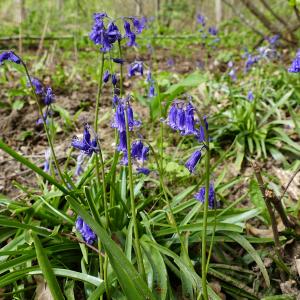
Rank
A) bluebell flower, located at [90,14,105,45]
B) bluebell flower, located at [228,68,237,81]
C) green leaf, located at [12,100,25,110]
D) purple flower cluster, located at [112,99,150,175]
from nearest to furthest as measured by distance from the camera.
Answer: purple flower cluster, located at [112,99,150,175], bluebell flower, located at [90,14,105,45], green leaf, located at [12,100,25,110], bluebell flower, located at [228,68,237,81]

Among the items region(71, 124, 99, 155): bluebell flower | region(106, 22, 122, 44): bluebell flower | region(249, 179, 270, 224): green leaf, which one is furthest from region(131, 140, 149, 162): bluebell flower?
region(249, 179, 270, 224): green leaf

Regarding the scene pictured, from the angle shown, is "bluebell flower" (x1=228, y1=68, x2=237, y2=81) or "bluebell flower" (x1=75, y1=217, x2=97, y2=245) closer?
"bluebell flower" (x1=75, y1=217, x2=97, y2=245)

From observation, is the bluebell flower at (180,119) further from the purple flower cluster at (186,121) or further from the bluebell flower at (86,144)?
the bluebell flower at (86,144)

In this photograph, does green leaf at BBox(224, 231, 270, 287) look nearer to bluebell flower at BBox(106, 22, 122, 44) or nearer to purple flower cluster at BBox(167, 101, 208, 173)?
purple flower cluster at BBox(167, 101, 208, 173)

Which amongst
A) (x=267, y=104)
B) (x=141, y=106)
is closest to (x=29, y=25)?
(x=141, y=106)

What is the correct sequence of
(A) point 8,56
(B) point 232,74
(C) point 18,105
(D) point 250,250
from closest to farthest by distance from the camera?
(A) point 8,56 < (D) point 250,250 < (C) point 18,105 < (B) point 232,74

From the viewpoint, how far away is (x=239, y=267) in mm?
3104

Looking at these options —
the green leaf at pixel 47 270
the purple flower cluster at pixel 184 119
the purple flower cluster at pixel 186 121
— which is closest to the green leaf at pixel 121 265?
the green leaf at pixel 47 270

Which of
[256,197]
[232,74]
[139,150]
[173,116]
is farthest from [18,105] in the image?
[173,116]

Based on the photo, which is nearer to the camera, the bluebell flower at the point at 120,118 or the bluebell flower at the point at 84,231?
the bluebell flower at the point at 120,118

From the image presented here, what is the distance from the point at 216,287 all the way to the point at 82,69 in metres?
6.33

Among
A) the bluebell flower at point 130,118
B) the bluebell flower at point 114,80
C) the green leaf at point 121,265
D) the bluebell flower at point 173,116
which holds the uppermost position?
the bluebell flower at point 114,80

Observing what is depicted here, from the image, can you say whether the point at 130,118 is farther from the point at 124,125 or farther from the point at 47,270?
the point at 47,270

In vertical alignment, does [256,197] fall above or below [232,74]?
below
